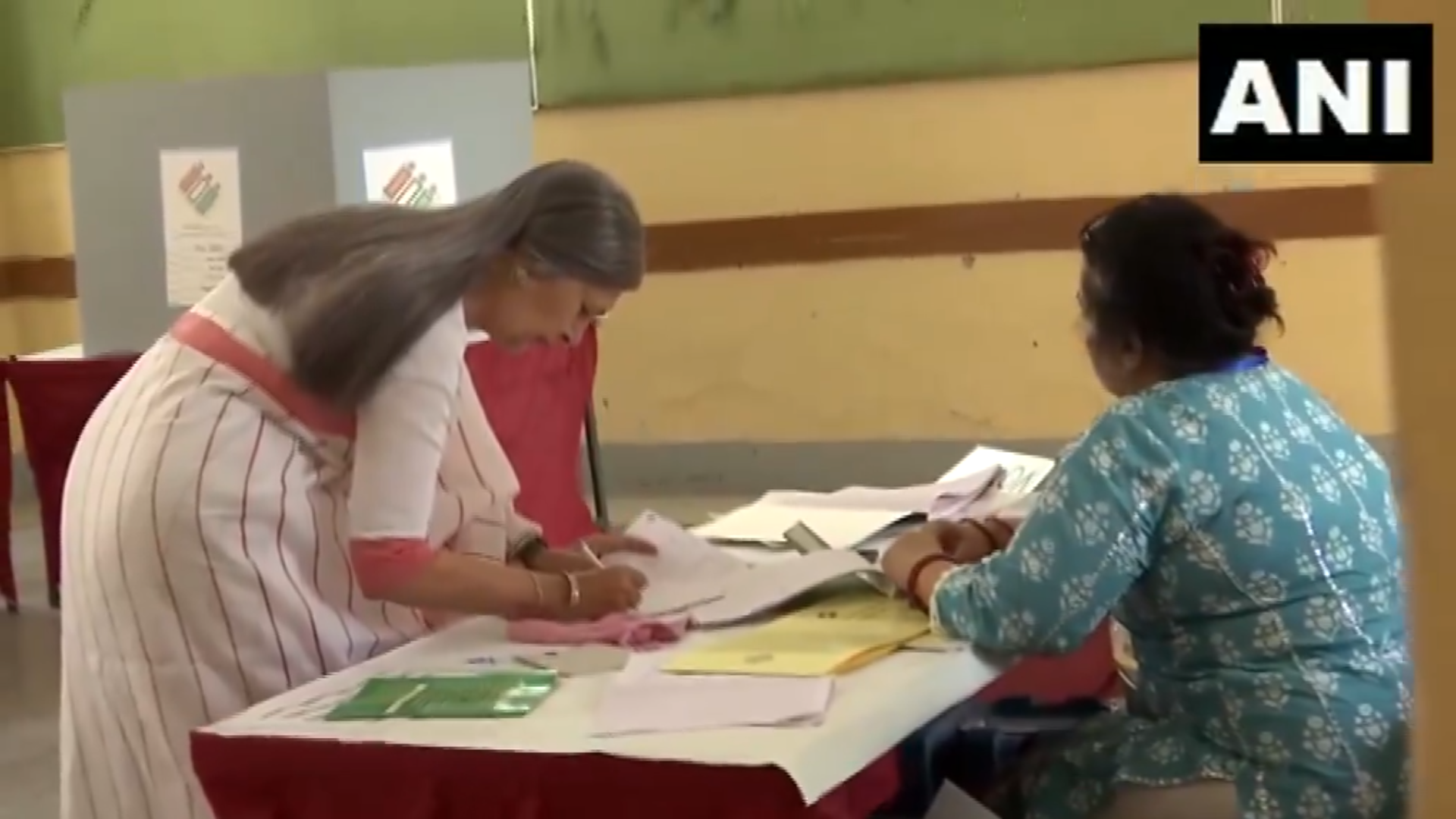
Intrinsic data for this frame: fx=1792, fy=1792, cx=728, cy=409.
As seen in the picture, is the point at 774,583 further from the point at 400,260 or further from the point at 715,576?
the point at 400,260

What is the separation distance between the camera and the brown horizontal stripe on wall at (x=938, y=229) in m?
4.52

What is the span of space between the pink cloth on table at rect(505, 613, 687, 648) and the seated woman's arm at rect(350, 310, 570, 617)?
3 cm

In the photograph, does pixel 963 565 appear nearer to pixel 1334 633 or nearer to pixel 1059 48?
pixel 1334 633

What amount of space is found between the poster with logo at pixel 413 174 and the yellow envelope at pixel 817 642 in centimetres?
159

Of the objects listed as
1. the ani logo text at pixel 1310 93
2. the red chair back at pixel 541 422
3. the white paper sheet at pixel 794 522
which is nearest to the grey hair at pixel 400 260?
the white paper sheet at pixel 794 522

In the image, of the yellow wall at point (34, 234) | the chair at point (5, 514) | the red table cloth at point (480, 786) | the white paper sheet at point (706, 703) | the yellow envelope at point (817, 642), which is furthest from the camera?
the yellow wall at point (34, 234)

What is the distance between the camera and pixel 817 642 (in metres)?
1.76

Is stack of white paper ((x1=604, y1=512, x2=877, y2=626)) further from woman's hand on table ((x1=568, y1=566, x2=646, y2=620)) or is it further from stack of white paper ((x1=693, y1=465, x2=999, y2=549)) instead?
stack of white paper ((x1=693, y1=465, x2=999, y2=549))

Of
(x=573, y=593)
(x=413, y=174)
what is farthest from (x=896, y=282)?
(x=573, y=593)

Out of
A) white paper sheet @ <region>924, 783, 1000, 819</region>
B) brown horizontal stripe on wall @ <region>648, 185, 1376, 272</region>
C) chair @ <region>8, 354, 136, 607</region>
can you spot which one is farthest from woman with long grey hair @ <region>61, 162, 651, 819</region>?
brown horizontal stripe on wall @ <region>648, 185, 1376, 272</region>

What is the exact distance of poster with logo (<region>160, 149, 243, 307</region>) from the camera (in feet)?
11.2

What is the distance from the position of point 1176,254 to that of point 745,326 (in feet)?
11.2

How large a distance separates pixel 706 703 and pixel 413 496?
430 mm

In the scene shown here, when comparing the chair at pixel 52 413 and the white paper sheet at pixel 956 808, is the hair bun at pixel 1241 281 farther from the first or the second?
the chair at pixel 52 413
